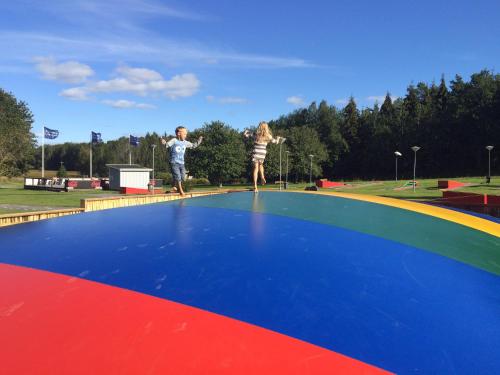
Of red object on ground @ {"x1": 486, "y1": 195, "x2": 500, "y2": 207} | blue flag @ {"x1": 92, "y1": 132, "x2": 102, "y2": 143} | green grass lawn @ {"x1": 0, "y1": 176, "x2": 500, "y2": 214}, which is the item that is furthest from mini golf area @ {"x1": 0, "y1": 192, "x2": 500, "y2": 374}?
blue flag @ {"x1": 92, "y1": 132, "x2": 102, "y2": 143}

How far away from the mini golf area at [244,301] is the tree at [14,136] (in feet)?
181

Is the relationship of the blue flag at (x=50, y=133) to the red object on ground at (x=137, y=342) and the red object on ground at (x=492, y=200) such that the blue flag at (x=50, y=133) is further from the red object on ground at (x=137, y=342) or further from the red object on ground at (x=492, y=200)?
the red object on ground at (x=137, y=342)

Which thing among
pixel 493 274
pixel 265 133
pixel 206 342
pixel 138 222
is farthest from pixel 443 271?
pixel 265 133

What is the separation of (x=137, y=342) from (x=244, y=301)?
80 centimetres

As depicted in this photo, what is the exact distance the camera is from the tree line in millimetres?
60875

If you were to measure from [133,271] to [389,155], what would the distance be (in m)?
70.1

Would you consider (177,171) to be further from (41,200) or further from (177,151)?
(41,200)

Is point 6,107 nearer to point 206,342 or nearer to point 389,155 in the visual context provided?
point 389,155

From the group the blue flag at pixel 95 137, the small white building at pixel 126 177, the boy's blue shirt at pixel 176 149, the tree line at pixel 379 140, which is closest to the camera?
the boy's blue shirt at pixel 176 149

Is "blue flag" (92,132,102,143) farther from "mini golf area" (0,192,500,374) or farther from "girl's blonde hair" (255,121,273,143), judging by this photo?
"mini golf area" (0,192,500,374)

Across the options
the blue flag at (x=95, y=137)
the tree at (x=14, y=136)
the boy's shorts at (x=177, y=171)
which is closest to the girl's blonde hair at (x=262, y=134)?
the boy's shorts at (x=177, y=171)

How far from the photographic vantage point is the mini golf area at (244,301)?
7.25ft

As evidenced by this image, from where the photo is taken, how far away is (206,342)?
2318mm

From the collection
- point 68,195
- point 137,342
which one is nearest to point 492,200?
point 137,342
